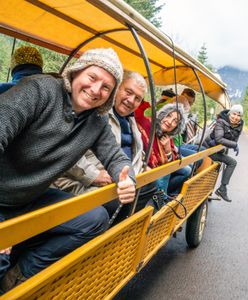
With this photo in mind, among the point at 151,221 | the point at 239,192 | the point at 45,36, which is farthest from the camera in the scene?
the point at 239,192

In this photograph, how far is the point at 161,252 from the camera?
14.0 feet

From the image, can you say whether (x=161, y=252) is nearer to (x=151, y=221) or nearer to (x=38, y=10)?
(x=151, y=221)

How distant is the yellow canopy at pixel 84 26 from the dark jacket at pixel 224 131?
2.13m

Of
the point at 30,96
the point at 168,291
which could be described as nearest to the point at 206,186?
the point at 168,291

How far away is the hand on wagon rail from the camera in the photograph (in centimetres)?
188

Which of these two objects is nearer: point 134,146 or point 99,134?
point 99,134

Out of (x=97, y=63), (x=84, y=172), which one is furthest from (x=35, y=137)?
(x=84, y=172)

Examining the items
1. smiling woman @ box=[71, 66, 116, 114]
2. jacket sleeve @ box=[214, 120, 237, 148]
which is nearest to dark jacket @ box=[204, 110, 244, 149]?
jacket sleeve @ box=[214, 120, 237, 148]

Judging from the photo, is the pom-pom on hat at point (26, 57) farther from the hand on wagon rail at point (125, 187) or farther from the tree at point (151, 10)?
the tree at point (151, 10)

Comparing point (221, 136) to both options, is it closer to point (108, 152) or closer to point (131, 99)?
point (131, 99)

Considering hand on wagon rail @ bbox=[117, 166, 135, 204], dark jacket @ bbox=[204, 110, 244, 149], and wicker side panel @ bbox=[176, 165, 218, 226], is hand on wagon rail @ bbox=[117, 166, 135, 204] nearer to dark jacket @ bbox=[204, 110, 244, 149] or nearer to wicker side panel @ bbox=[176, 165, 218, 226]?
wicker side panel @ bbox=[176, 165, 218, 226]

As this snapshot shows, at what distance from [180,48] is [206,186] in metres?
2.24

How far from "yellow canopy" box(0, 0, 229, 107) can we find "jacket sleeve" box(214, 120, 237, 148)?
2.12 metres

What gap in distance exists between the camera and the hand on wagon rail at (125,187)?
188cm
